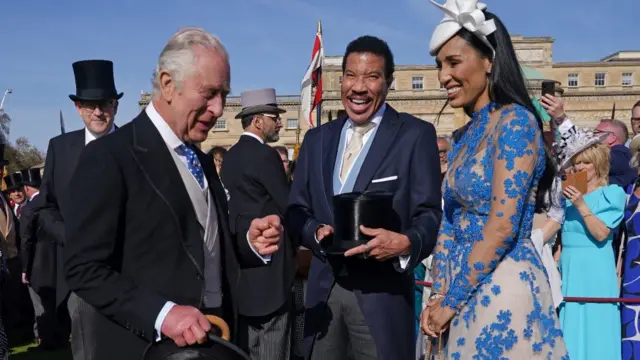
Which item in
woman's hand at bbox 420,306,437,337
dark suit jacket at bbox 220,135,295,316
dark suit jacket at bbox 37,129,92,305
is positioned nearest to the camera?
woman's hand at bbox 420,306,437,337

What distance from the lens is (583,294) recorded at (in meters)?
6.77

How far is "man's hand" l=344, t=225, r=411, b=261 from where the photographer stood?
3.52 m

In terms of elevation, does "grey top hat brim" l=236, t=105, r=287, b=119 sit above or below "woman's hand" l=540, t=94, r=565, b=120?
above

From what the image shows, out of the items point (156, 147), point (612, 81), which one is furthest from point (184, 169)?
point (612, 81)

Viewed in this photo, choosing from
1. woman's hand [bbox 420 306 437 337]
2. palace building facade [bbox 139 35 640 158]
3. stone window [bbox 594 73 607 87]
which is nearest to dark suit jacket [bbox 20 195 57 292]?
woman's hand [bbox 420 306 437 337]

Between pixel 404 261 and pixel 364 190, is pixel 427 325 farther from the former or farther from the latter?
pixel 364 190

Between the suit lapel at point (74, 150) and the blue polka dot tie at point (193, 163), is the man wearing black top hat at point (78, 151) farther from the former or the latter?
the blue polka dot tie at point (193, 163)

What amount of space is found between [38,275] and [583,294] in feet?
20.4

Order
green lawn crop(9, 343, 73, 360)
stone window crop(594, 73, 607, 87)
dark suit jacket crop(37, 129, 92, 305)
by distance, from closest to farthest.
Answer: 1. dark suit jacket crop(37, 129, 92, 305)
2. green lawn crop(9, 343, 73, 360)
3. stone window crop(594, 73, 607, 87)

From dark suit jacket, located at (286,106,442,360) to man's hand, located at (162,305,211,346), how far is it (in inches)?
59.6

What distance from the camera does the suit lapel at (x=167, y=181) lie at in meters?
2.69

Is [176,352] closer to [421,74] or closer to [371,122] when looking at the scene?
[371,122]

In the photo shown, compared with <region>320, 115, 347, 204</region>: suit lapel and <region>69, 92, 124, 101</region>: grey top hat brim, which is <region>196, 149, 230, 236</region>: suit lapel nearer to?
<region>320, 115, 347, 204</region>: suit lapel

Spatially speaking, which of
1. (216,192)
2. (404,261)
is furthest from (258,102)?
(216,192)
